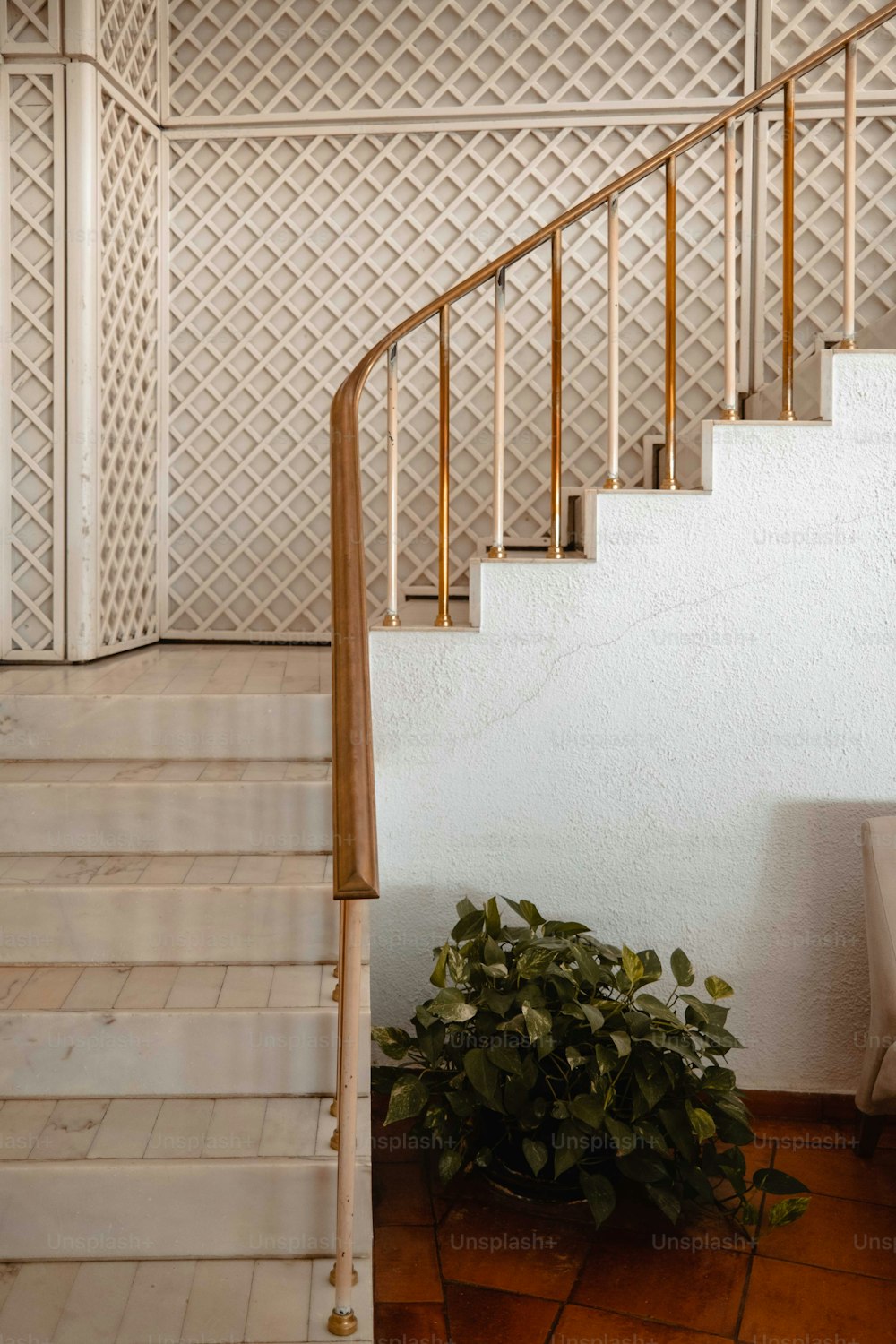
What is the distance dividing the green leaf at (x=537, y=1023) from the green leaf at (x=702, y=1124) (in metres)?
0.31

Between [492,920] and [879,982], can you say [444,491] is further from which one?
[879,982]

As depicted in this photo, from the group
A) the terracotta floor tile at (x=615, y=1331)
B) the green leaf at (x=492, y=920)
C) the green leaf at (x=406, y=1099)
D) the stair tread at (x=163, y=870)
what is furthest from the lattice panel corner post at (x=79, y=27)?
the terracotta floor tile at (x=615, y=1331)

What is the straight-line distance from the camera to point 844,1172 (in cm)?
216

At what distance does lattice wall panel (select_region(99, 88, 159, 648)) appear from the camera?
333 centimetres

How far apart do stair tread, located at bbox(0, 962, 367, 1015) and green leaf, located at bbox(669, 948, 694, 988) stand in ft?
2.26

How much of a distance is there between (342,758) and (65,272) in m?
2.45

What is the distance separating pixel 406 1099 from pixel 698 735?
1065 millimetres

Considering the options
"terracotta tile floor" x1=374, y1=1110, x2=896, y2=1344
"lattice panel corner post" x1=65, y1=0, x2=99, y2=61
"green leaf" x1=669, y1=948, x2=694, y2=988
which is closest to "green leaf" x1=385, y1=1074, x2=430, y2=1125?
"terracotta tile floor" x1=374, y1=1110, x2=896, y2=1344

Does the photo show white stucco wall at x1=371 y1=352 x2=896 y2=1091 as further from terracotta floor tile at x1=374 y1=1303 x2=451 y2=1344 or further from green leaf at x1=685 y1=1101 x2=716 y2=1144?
terracotta floor tile at x1=374 y1=1303 x2=451 y2=1344

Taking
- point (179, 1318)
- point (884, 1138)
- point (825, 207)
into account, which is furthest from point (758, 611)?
point (825, 207)

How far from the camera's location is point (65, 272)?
3172 millimetres

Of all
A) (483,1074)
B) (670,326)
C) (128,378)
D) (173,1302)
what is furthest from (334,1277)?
(128,378)

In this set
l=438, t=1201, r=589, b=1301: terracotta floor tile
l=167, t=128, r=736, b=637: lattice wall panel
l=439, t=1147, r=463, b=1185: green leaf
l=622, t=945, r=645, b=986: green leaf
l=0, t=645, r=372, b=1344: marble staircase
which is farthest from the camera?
l=167, t=128, r=736, b=637: lattice wall panel

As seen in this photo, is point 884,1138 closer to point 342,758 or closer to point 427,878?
point 427,878
